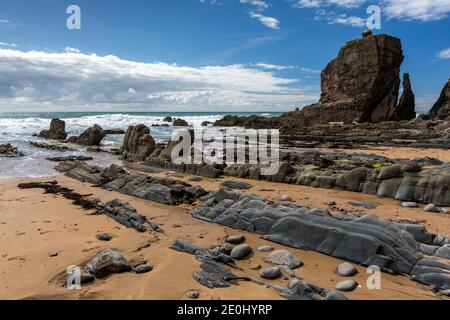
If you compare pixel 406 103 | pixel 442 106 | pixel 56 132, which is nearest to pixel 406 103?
pixel 406 103

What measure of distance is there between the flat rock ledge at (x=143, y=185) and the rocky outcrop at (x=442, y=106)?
46.5m

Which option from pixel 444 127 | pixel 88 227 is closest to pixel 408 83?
pixel 444 127

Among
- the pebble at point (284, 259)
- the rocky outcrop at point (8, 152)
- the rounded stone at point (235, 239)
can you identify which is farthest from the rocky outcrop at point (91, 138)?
the pebble at point (284, 259)

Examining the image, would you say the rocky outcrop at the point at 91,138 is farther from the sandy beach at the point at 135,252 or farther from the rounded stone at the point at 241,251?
the rounded stone at the point at 241,251

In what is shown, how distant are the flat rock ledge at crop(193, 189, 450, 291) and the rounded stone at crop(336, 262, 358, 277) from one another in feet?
1.11

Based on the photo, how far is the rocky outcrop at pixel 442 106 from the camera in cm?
4591

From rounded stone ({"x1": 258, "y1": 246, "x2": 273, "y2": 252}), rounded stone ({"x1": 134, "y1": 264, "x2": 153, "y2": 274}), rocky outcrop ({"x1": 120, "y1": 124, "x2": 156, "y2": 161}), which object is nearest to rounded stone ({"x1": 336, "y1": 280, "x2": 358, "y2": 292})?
rounded stone ({"x1": 258, "y1": 246, "x2": 273, "y2": 252})

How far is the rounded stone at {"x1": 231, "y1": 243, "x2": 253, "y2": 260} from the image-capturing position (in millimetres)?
5812

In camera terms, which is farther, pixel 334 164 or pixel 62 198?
pixel 334 164

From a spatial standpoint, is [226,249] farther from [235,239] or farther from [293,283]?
[293,283]

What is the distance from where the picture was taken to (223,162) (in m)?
15.7

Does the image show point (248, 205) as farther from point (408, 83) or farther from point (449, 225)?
point (408, 83)

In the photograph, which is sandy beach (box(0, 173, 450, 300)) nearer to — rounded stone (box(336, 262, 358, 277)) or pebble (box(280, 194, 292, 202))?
rounded stone (box(336, 262, 358, 277))

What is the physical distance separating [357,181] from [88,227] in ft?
27.0
